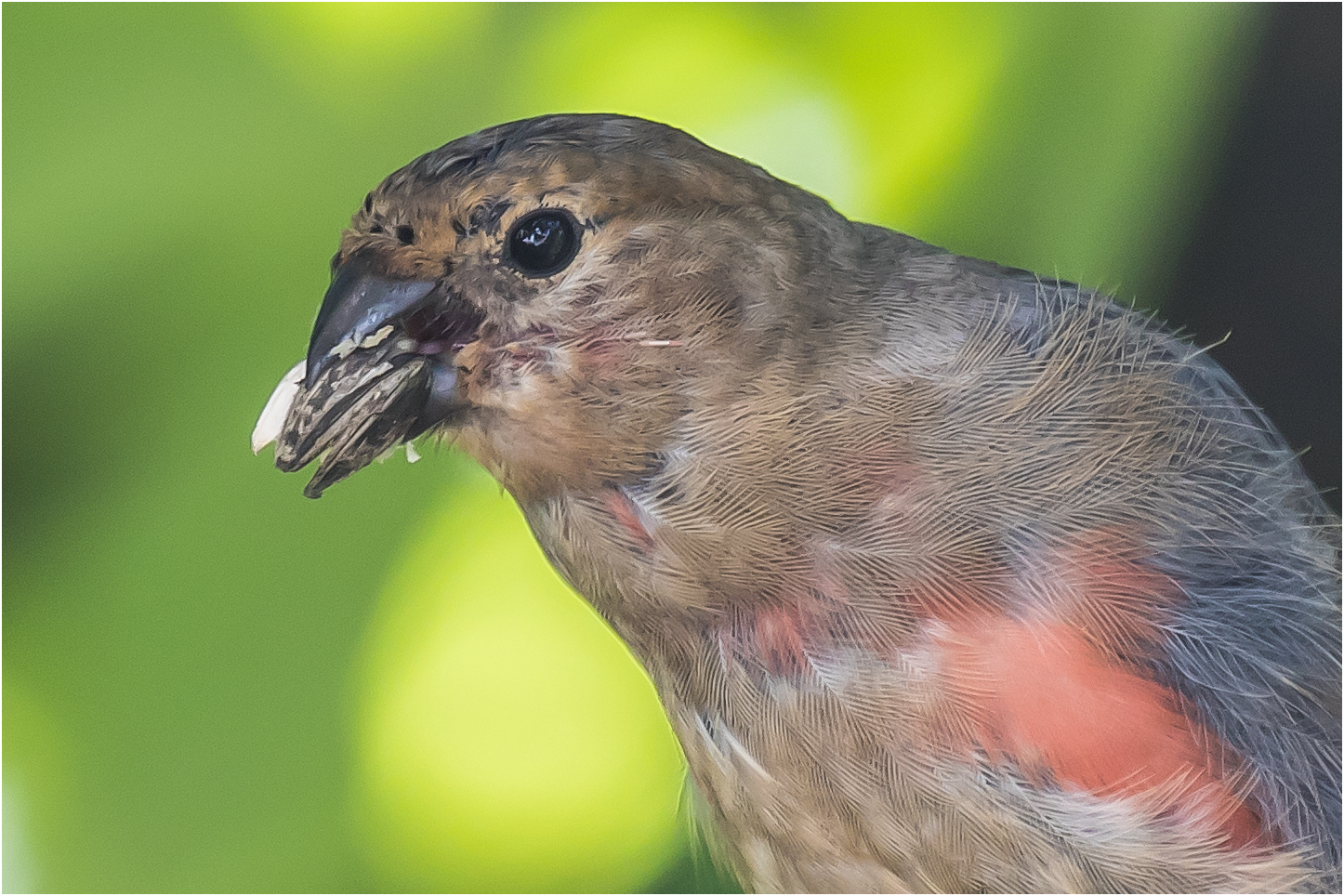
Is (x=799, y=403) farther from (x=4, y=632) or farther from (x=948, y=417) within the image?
(x=4, y=632)

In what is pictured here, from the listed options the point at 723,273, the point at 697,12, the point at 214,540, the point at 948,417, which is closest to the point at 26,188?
the point at 214,540

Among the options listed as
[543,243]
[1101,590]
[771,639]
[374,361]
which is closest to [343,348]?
[374,361]

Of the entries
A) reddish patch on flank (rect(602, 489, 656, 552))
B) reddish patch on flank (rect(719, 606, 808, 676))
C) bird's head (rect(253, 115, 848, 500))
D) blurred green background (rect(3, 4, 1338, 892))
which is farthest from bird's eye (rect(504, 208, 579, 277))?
blurred green background (rect(3, 4, 1338, 892))

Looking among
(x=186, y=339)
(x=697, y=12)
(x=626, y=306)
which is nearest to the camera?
(x=626, y=306)

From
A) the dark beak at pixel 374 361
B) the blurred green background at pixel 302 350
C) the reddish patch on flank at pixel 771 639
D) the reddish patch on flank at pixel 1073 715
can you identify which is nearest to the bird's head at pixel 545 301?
the dark beak at pixel 374 361

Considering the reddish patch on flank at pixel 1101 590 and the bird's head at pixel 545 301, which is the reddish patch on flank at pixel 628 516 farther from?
the reddish patch on flank at pixel 1101 590

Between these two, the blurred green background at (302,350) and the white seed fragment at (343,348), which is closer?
the white seed fragment at (343,348)
